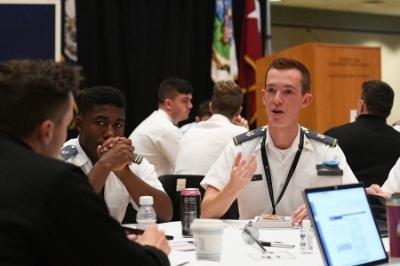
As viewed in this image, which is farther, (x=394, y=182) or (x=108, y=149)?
(x=394, y=182)

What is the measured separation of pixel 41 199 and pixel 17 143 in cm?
21

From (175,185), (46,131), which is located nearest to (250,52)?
(175,185)

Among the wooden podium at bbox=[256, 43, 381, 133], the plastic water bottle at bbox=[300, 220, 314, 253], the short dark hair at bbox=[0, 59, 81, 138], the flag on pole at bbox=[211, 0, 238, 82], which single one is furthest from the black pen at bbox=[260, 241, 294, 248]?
the flag on pole at bbox=[211, 0, 238, 82]

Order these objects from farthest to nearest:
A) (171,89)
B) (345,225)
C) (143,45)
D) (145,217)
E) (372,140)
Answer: (143,45) < (171,89) < (372,140) < (145,217) < (345,225)

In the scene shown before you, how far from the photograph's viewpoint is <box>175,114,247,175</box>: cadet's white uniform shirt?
4.20m

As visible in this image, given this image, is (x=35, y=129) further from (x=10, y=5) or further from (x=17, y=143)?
(x=10, y=5)

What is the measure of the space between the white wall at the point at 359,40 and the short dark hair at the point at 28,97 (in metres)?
8.94

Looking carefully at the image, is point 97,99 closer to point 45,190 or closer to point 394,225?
point 394,225

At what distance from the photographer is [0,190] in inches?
52.8

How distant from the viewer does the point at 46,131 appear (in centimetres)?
146

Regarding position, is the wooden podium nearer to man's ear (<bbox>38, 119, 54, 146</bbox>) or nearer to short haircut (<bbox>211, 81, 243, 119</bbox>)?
short haircut (<bbox>211, 81, 243, 119</bbox>)

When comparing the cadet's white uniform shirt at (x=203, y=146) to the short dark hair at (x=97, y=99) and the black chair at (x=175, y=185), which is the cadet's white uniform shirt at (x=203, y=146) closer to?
the black chair at (x=175, y=185)

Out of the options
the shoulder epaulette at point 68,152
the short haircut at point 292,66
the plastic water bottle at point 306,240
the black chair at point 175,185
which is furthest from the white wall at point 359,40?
the plastic water bottle at point 306,240

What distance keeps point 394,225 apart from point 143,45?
4891mm
